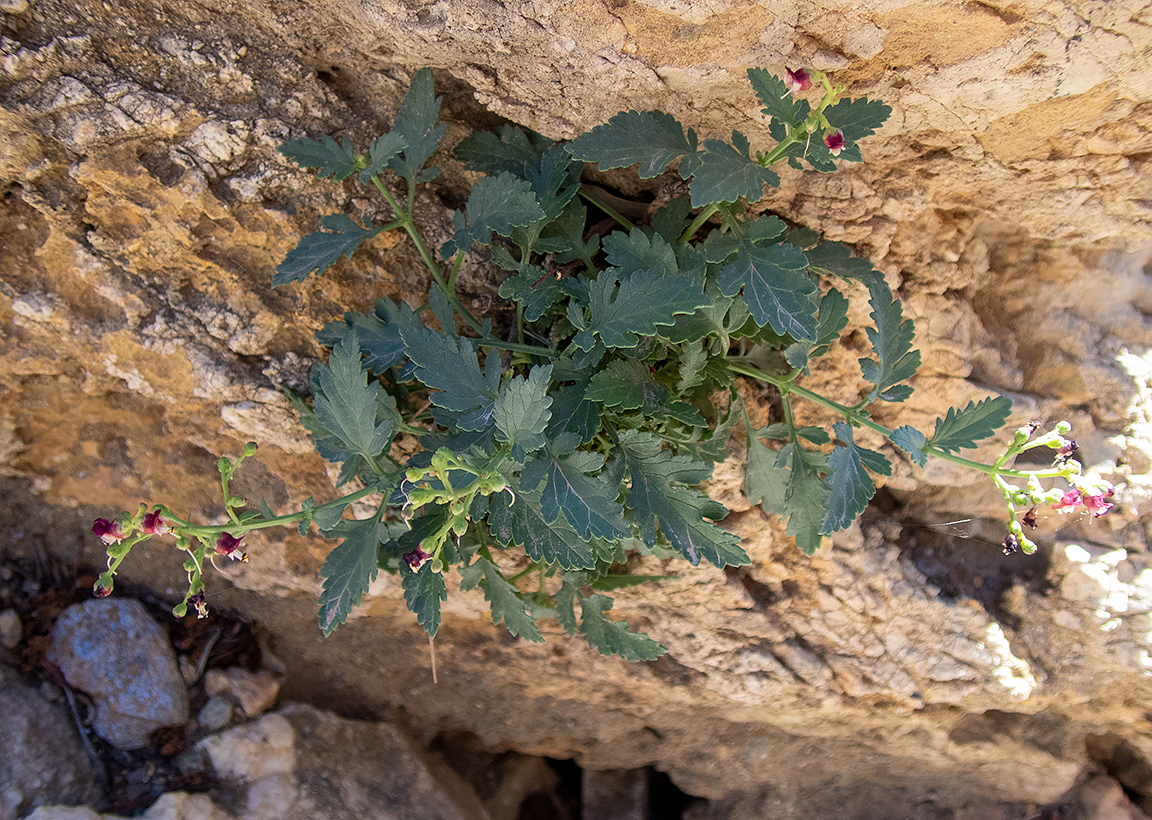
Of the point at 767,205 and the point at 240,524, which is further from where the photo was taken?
the point at 767,205

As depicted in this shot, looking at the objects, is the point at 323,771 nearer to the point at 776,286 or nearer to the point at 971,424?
the point at 776,286

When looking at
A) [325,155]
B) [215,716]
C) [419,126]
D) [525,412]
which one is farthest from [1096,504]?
[215,716]

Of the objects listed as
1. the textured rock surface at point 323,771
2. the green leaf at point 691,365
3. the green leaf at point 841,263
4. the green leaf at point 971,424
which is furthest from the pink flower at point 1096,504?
the textured rock surface at point 323,771

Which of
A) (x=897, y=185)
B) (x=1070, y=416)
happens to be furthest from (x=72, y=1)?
(x=1070, y=416)

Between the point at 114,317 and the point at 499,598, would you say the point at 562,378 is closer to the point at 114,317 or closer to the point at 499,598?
the point at 499,598

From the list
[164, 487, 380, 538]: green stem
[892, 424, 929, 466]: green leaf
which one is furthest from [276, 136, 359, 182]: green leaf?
[892, 424, 929, 466]: green leaf

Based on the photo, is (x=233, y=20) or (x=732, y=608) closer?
(x=233, y=20)

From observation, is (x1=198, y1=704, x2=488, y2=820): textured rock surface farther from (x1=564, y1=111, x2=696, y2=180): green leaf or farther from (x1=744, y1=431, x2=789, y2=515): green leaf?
(x1=564, y1=111, x2=696, y2=180): green leaf
